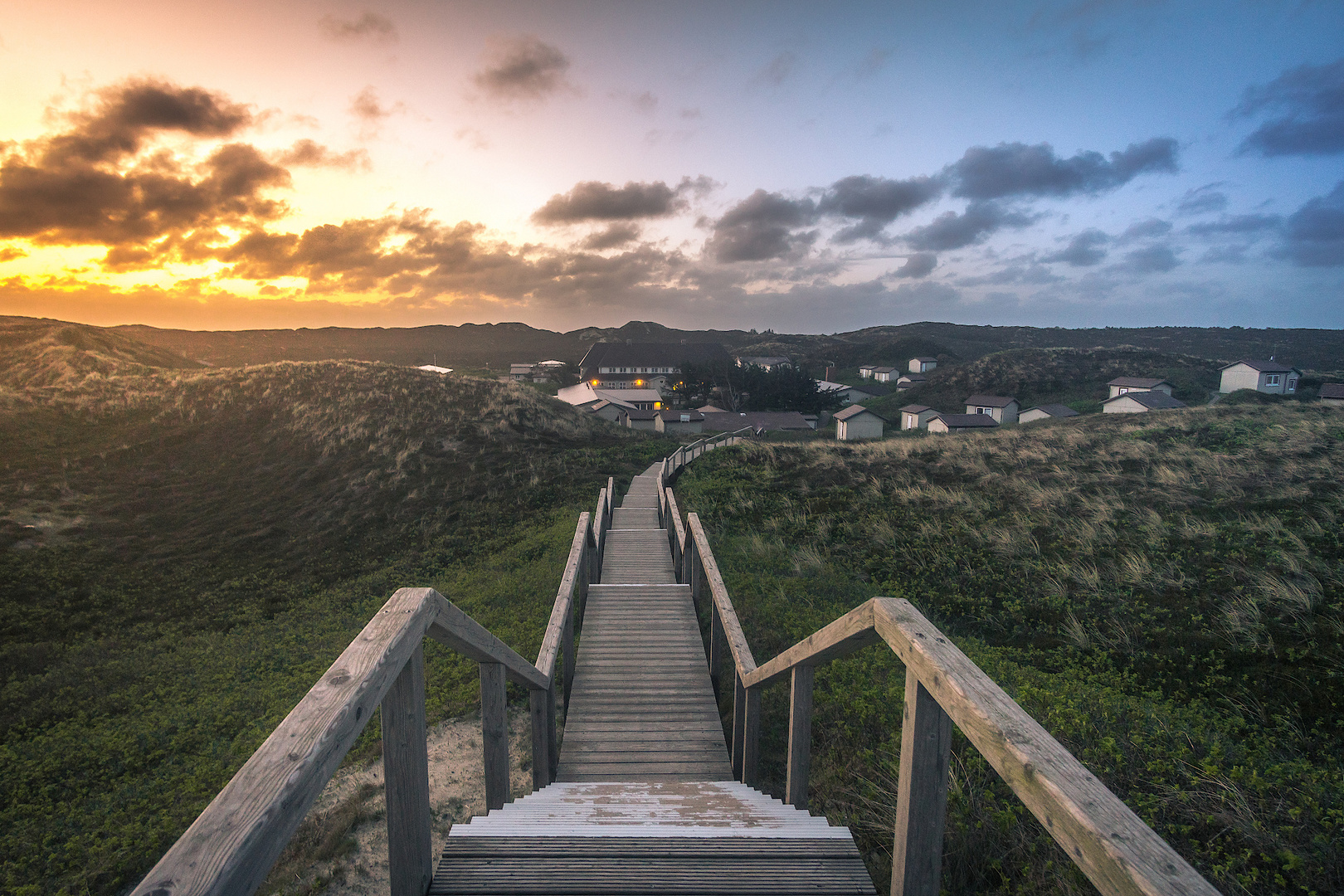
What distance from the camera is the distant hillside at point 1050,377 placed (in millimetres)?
64062

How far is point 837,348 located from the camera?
136m

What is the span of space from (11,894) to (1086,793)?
8.00 meters

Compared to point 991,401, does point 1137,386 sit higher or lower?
higher

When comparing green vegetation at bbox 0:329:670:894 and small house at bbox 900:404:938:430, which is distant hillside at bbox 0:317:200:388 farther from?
small house at bbox 900:404:938:430

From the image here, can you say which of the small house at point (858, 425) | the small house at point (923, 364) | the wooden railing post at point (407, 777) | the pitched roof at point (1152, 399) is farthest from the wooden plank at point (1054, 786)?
the small house at point (923, 364)

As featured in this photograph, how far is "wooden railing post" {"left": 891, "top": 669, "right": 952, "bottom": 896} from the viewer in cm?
205

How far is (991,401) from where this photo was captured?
59.9 m

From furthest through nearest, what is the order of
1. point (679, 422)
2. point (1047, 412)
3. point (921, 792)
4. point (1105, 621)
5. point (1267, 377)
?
point (1267, 377), point (1047, 412), point (679, 422), point (1105, 621), point (921, 792)

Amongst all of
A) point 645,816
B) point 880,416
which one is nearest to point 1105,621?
point 645,816

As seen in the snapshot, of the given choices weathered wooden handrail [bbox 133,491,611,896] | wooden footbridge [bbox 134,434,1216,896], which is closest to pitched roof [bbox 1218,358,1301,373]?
wooden footbridge [bbox 134,434,1216,896]

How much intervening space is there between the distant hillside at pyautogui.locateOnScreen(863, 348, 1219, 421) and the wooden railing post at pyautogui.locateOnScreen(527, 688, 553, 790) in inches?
2663

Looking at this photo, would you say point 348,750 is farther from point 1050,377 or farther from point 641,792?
point 1050,377

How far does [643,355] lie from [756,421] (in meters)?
38.5

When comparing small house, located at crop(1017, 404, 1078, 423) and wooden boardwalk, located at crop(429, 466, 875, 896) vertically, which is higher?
wooden boardwalk, located at crop(429, 466, 875, 896)
